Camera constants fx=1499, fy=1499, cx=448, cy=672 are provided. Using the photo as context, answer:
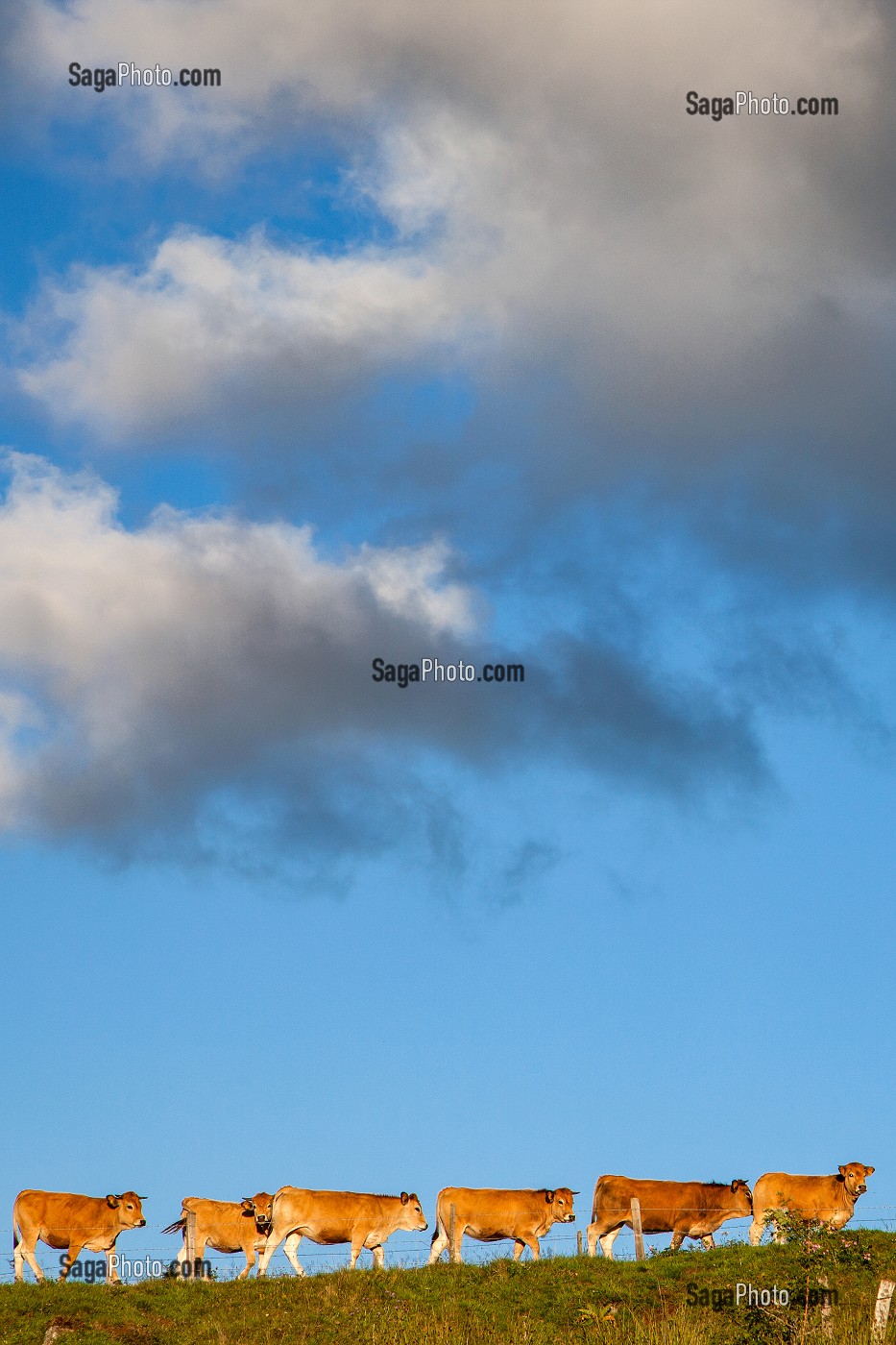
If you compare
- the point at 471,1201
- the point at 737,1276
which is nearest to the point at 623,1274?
the point at 737,1276

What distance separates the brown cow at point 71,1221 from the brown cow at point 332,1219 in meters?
3.34

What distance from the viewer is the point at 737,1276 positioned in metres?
29.8

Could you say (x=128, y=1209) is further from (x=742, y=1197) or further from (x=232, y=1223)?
(x=742, y=1197)

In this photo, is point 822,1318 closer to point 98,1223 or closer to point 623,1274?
point 623,1274

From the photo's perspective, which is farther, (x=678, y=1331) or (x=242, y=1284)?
(x=242, y=1284)

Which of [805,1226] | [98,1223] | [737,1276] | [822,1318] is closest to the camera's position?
[822,1318]

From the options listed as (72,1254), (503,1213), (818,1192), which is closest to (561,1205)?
(503,1213)

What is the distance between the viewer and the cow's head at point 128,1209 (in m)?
35.0

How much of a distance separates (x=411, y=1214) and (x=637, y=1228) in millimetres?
5807

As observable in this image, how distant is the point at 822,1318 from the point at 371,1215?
14.6 meters

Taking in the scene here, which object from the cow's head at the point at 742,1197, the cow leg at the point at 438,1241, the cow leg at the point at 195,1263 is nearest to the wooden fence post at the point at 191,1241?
the cow leg at the point at 195,1263

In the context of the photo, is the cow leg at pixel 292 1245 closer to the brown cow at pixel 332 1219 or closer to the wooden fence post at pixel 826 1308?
the brown cow at pixel 332 1219

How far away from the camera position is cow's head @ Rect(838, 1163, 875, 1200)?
3816cm

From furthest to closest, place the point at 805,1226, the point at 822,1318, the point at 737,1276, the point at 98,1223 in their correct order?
1. the point at 98,1223
2. the point at 737,1276
3. the point at 805,1226
4. the point at 822,1318
